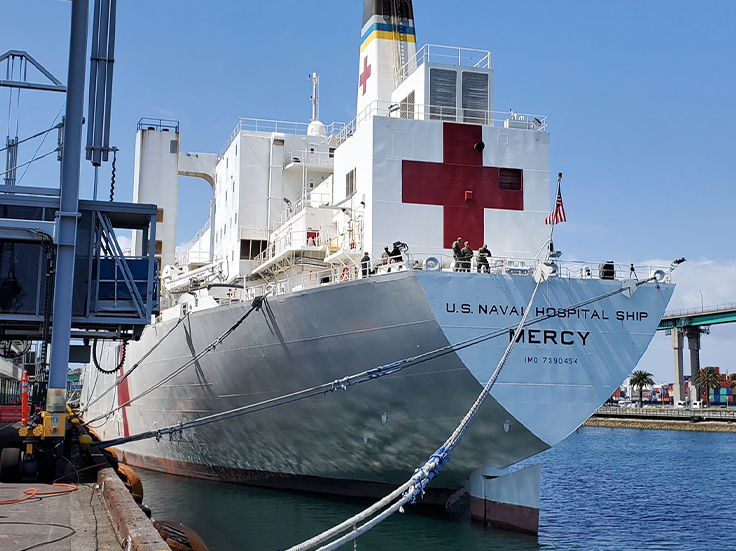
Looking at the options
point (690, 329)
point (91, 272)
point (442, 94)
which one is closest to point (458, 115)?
point (442, 94)

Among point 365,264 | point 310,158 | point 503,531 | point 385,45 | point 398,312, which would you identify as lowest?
point 503,531

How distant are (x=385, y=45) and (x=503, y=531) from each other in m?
11.1

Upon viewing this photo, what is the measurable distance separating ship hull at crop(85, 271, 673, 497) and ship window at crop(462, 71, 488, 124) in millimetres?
4640

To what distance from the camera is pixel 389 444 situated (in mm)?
14609

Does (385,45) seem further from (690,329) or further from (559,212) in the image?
(690,329)

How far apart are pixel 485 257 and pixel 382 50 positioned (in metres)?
7.57

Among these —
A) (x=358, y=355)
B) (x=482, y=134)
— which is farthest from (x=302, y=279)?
(x=482, y=134)

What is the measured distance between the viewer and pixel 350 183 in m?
16.5

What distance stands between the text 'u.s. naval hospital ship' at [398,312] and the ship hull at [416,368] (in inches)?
1.3

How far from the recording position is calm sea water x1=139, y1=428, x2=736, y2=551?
1348cm

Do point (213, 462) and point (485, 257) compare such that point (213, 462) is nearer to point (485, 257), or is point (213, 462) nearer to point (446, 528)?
point (446, 528)

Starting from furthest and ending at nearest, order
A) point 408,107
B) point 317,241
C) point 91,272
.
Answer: point 317,241 → point 408,107 → point 91,272

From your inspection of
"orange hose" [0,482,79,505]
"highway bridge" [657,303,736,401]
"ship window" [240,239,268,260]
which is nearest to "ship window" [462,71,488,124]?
"ship window" [240,239,268,260]

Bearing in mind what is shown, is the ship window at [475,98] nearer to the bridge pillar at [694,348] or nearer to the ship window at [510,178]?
the ship window at [510,178]
